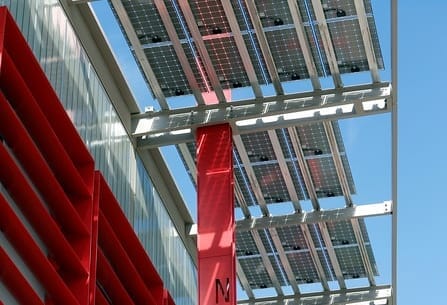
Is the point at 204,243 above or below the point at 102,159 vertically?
below

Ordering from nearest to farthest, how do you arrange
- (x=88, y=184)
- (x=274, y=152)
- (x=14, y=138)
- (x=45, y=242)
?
(x=14, y=138)
(x=45, y=242)
(x=88, y=184)
(x=274, y=152)

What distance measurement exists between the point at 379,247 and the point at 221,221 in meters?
8.67

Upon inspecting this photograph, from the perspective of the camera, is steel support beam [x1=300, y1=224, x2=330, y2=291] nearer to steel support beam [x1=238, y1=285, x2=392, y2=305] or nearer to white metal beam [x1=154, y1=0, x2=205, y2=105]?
steel support beam [x1=238, y1=285, x2=392, y2=305]

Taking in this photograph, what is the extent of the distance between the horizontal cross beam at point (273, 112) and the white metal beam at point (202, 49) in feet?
1.33

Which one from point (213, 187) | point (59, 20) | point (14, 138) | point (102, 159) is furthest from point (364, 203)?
point (14, 138)

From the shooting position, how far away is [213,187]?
911 inches

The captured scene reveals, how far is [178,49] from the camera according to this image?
75.3ft

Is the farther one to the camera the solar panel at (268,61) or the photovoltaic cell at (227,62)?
the photovoltaic cell at (227,62)

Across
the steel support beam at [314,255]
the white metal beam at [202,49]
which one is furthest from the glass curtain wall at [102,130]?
the steel support beam at [314,255]

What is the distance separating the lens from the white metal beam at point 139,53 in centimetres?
2231

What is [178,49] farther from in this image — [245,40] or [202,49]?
[245,40]

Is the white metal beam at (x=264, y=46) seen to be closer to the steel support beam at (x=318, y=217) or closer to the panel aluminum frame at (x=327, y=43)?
the panel aluminum frame at (x=327, y=43)

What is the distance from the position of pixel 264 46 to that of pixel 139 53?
2.77 meters

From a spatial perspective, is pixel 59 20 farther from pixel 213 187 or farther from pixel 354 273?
pixel 354 273
